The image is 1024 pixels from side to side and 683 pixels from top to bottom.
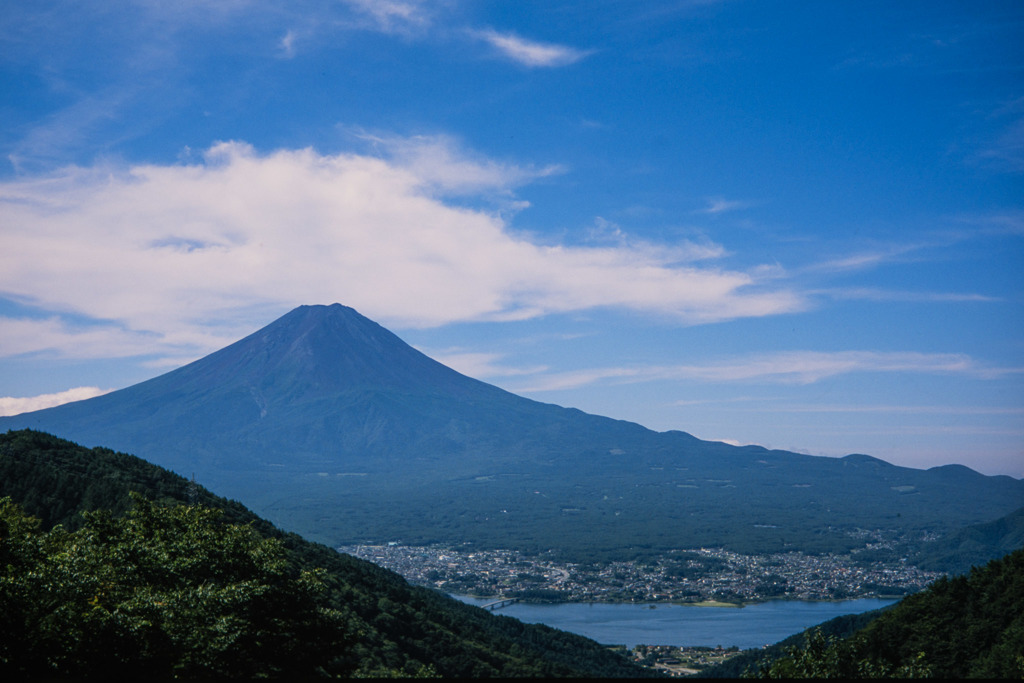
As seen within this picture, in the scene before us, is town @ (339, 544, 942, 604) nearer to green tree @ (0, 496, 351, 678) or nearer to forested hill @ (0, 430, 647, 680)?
forested hill @ (0, 430, 647, 680)

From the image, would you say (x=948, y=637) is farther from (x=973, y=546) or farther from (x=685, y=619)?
(x=973, y=546)

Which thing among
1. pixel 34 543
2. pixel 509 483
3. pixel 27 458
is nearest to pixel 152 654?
pixel 34 543

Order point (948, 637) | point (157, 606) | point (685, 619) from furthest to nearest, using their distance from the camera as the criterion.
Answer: point (685, 619) → point (948, 637) → point (157, 606)

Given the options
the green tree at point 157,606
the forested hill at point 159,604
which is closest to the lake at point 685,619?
the forested hill at point 159,604

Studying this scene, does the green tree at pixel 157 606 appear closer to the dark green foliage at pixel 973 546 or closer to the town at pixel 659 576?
the town at pixel 659 576

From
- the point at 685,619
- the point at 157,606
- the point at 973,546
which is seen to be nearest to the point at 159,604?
the point at 157,606

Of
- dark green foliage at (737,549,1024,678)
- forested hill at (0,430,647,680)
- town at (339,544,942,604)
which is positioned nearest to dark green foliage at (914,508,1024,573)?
town at (339,544,942,604)
